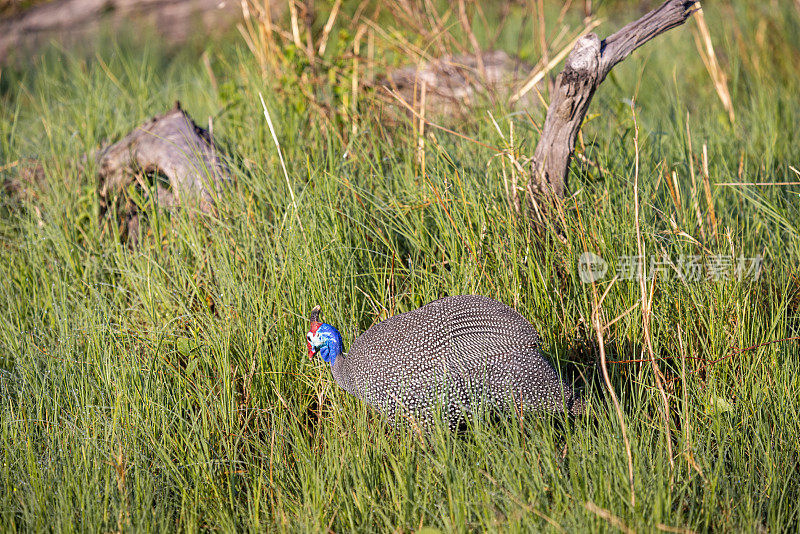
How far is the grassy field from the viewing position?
2066 mm

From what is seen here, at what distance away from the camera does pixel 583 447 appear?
205 centimetres

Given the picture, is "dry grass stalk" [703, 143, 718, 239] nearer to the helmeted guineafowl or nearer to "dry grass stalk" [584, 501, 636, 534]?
the helmeted guineafowl

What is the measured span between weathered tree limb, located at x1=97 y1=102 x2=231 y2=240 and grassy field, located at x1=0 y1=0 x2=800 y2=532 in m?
0.12

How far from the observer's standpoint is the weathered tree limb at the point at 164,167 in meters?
3.29

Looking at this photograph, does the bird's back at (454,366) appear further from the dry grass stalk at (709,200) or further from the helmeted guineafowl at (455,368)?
the dry grass stalk at (709,200)

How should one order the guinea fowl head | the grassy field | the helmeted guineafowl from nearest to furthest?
the grassy field
the helmeted guineafowl
the guinea fowl head

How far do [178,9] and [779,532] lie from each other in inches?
291

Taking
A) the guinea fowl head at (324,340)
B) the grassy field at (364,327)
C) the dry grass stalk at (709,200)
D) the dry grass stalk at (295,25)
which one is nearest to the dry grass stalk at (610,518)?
the grassy field at (364,327)

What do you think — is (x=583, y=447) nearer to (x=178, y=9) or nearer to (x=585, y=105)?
(x=585, y=105)

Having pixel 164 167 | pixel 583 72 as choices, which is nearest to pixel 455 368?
pixel 583 72

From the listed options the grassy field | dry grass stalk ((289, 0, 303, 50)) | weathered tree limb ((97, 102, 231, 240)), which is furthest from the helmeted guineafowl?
dry grass stalk ((289, 0, 303, 50))

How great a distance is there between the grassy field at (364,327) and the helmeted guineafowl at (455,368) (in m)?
0.11

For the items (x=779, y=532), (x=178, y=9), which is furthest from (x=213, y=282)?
(x=178, y=9)

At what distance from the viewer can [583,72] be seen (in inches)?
102
